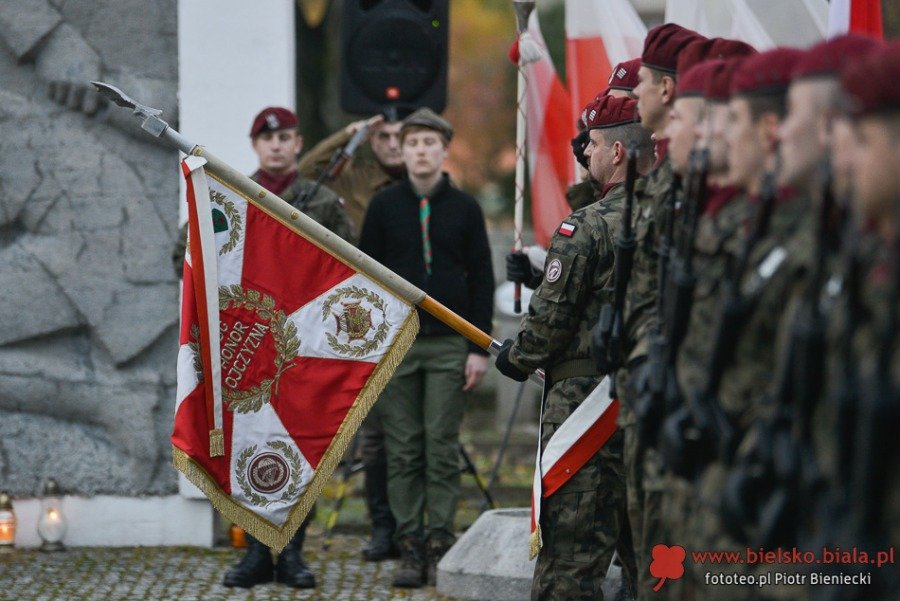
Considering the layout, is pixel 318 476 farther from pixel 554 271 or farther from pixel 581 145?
pixel 581 145

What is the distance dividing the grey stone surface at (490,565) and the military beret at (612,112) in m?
2.13

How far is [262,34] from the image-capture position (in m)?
7.48

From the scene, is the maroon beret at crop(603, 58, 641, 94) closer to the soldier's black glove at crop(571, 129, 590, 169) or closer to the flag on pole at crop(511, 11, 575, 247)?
the soldier's black glove at crop(571, 129, 590, 169)

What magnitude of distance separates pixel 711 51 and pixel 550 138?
340cm

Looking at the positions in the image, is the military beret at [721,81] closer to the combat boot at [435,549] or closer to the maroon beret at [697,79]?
the maroon beret at [697,79]

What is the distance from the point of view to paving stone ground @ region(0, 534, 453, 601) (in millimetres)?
6465

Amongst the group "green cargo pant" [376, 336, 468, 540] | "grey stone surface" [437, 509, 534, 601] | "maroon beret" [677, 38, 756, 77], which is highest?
"maroon beret" [677, 38, 756, 77]

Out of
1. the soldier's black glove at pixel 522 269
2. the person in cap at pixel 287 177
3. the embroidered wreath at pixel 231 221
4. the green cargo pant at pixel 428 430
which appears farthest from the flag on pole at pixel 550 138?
the embroidered wreath at pixel 231 221

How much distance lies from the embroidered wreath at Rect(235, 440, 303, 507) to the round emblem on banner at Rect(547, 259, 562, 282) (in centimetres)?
130

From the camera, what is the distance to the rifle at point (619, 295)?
421 centimetres

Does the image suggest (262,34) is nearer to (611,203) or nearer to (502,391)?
(611,203)

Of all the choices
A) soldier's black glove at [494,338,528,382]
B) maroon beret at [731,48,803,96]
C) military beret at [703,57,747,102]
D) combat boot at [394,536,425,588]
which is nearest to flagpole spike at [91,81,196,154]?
soldier's black glove at [494,338,528,382]

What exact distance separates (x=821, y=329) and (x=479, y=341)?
2769mm

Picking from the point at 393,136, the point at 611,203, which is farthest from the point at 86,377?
the point at 611,203
